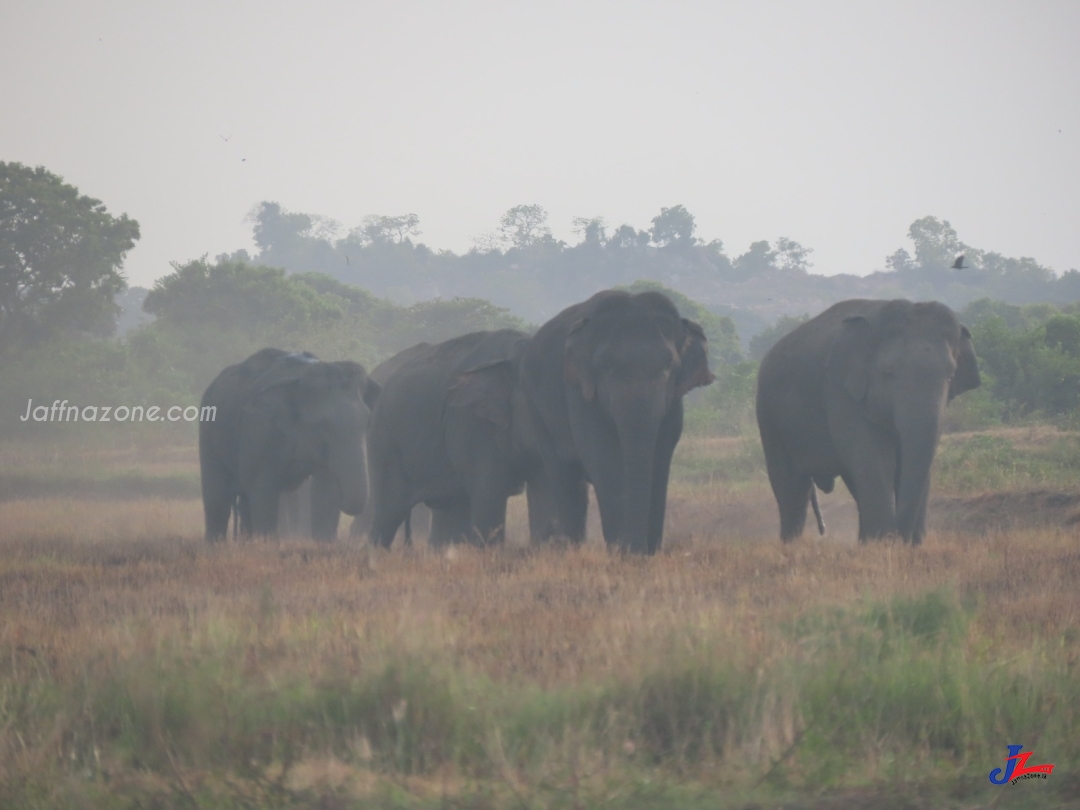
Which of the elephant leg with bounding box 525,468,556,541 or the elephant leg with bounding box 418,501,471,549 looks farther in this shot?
the elephant leg with bounding box 418,501,471,549

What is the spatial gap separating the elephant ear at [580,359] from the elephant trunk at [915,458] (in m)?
2.76

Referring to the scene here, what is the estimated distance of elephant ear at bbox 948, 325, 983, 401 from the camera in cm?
1349

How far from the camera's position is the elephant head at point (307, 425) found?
16.2m

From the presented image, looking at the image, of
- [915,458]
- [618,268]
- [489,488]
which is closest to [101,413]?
[489,488]

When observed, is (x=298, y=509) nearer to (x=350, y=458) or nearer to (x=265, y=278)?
(x=350, y=458)

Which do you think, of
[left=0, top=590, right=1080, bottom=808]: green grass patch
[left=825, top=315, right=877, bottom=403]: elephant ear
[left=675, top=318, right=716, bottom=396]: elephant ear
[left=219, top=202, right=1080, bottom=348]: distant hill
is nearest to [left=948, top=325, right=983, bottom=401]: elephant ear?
[left=825, top=315, right=877, bottom=403]: elephant ear

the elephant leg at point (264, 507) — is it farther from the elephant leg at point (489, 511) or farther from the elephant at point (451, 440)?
the elephant leg at point (489, 511)

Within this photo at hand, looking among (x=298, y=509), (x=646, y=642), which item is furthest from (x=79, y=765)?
(x=298, y=509)

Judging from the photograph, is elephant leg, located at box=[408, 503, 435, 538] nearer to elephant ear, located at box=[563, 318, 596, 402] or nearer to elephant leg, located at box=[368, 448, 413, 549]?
elephant leg, located at box=[368, 448, 413, 549]

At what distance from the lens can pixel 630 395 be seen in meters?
11.6

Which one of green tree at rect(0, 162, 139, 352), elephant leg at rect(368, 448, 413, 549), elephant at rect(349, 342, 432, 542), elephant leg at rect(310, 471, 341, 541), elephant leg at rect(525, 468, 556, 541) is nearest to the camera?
elephant leg at rect(525, 468, 556, 541)

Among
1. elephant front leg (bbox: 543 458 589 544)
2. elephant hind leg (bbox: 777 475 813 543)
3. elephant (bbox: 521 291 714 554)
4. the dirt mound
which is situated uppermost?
elephant (bbox: 521 291 714 554)

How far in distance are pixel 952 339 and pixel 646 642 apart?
737 centimetres

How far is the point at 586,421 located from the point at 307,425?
A: 5.11 m
